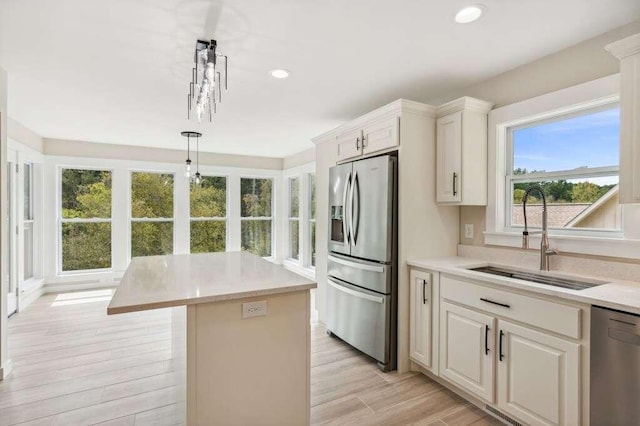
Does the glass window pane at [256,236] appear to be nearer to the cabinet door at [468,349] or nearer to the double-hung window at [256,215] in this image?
the double-hung window at [256,215]

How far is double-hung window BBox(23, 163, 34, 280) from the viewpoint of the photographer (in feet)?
16.2

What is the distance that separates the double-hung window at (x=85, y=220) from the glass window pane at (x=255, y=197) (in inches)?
90.3

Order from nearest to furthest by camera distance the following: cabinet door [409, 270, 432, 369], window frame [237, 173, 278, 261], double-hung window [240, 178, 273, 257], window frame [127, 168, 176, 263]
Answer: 1. cabinet door [409, 270, 432, 369]
2. window frame [127, 168, 176, 263]
3. window frame [237, 173, 278, 261]
4. double-hung window [240, 178, 273, 257]

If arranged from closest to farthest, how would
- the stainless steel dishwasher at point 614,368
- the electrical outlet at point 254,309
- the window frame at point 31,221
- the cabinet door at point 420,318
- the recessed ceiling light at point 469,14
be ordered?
the stainless steel dishwasher at point 614,368 < the electrical outlet at point 254,309 < the recessed ceiling light at point 469,14 < the cabinet door at point 420,318 < the window frame at point 31,221

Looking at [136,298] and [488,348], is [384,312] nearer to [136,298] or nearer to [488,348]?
[488,348]

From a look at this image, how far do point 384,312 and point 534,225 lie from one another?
1318 mm

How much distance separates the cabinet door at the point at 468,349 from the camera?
2176 millimetres

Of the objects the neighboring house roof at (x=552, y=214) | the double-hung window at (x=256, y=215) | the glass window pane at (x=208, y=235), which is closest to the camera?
the neighboring house roof at (x=552, y=214)

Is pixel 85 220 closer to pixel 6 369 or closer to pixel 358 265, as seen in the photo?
pixel 6 369

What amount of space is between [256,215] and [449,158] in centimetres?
493

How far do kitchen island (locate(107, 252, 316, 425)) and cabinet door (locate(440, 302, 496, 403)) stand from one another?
1.14 m

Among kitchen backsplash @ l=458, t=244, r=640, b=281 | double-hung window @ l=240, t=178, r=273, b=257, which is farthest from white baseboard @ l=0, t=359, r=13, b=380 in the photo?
double-hung window @ l=240, t=178, r=273, b=257

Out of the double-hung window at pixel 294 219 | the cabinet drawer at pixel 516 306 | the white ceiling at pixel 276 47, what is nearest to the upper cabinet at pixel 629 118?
the white ceiling at pixel 276 47

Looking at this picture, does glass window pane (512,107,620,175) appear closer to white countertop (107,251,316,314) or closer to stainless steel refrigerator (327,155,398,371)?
stainless steel refrigerator (327,155,398,371)
